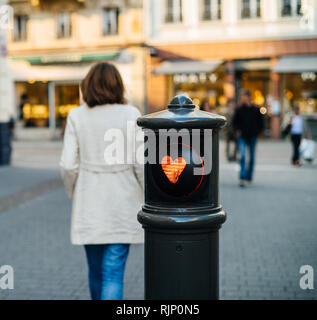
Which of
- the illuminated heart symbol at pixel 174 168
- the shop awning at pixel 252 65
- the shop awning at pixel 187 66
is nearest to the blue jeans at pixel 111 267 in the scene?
the illuminated heart symbol at pixel 174 168

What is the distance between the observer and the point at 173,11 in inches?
880

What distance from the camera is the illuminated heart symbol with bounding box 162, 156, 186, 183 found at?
261cm

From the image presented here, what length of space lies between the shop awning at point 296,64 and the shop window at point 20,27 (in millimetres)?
11846

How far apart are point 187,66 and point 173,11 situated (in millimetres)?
2717

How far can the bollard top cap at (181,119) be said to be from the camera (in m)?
2.56

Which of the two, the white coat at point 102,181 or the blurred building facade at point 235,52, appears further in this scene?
the blurred building facade at point 235,52

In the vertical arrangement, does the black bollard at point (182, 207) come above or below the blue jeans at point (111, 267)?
above

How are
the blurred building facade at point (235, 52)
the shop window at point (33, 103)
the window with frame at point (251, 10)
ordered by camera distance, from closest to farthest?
the blurred building facade at point (235, 52), the window with frame at point (251, 10), the shop window at point (33, 103)

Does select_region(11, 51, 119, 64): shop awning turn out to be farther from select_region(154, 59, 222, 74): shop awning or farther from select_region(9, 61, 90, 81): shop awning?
select_region(154, 59, 222, 74): shop awning

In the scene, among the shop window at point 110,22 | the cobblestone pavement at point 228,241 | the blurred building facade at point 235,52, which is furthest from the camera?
the shop window at point 110,22

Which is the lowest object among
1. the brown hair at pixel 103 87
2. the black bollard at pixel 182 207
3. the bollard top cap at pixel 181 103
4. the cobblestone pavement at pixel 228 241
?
the cobblestone pavement at pixel 228 241

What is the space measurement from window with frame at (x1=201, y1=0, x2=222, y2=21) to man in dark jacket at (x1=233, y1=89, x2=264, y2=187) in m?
12.6

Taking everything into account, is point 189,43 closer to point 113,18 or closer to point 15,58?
point 113,18

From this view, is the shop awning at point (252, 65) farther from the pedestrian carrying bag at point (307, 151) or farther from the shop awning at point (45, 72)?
the pedestrian carrying bag at point (307, 151)
